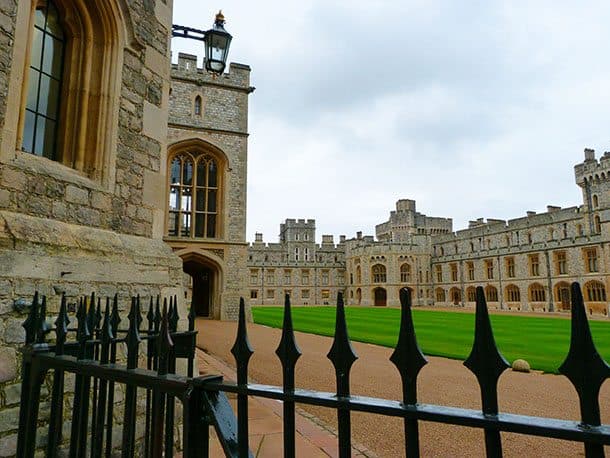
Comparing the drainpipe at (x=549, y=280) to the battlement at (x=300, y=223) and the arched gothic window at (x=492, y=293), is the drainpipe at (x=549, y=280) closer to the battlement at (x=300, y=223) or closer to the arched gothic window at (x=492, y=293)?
the arched gothic window at (x=492, y=293)

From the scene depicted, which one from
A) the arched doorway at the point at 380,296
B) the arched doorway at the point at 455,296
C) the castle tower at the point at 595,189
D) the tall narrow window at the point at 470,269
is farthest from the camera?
the arched doorway at the point at 380,296

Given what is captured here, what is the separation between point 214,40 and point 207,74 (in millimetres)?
12982

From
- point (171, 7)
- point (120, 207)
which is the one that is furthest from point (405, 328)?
point (171, 7)

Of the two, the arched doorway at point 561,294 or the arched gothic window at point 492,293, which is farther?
the arched gothic window at point 492,293

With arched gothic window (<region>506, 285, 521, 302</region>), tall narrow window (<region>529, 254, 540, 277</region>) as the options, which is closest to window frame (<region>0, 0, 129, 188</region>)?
tall narrow window (<region>529, 254, 540, 277</region>)

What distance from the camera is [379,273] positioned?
48.0 m

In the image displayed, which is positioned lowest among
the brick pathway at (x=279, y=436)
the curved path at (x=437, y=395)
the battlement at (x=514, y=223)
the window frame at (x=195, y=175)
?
the curved path at (x=437, y=395)

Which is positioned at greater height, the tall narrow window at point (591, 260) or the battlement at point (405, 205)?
the battlement at point (405, 205)

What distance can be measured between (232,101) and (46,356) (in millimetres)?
16755

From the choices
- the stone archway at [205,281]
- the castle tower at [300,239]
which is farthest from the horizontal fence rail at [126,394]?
the castle tower at [300,239]

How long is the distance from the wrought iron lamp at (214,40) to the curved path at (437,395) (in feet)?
14.2

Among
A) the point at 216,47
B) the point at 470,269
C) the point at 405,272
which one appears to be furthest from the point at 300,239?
the point at 216,47

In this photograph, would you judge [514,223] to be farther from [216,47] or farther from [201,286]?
[216,47]

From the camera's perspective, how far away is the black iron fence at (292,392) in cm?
94
